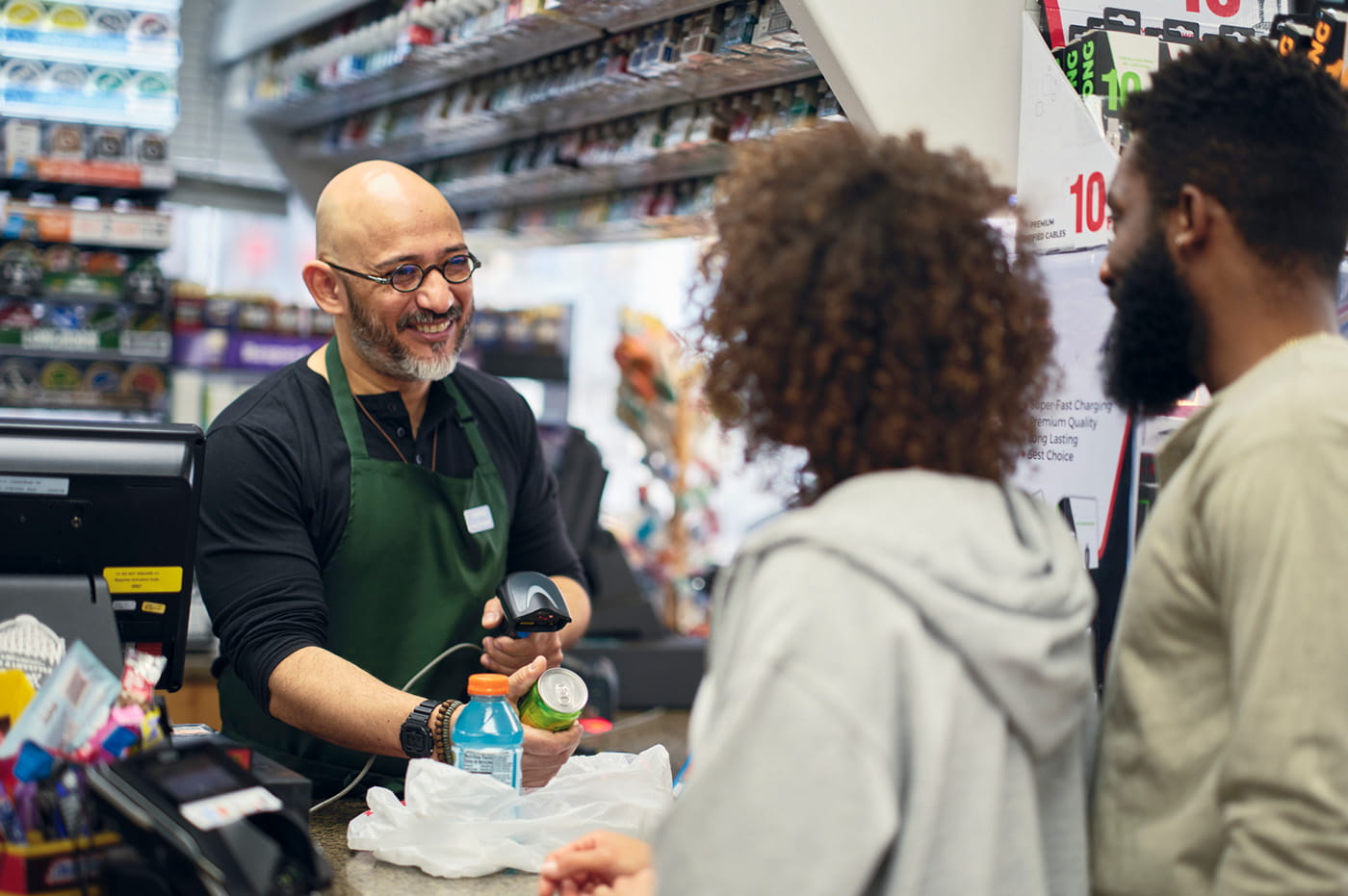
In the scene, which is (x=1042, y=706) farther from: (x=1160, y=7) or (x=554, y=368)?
(x=554, y=368)

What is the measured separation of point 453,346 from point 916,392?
1.39 meters

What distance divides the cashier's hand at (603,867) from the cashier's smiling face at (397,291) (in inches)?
46.3

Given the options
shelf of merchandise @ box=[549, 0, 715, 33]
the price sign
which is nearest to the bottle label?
the price sign

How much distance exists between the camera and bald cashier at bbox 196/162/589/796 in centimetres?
198

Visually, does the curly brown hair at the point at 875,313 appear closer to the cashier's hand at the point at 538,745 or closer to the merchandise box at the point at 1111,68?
the cashier's hand at the point at 538,745

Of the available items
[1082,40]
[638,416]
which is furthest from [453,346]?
[638,416]

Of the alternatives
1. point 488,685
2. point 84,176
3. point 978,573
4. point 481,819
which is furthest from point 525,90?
point 978,573

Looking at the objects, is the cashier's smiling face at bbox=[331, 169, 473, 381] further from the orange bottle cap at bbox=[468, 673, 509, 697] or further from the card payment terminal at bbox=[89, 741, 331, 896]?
the card payment terminal at bbox=[89, 741, 331, 896]

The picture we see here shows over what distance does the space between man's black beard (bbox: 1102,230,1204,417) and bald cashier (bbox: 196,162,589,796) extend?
3.57 ft

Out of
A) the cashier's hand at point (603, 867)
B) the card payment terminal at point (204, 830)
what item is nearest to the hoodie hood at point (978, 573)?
the cashier's hand at point (603, 867)

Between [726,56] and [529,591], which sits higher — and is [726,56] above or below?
above

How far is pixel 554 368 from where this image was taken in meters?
5.04

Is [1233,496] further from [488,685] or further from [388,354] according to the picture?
[388,354]

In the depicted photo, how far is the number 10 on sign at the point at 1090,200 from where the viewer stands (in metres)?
2.15
